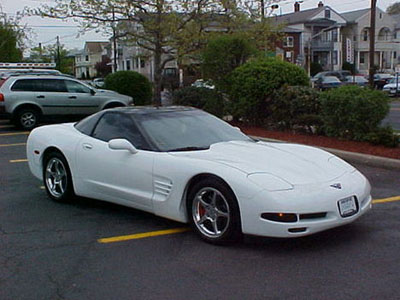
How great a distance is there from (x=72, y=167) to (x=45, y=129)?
1.01 metres

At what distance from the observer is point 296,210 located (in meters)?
4.78

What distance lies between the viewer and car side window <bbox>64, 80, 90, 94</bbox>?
17031 millimetres

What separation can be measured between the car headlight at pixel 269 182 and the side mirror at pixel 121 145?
148 centimetres

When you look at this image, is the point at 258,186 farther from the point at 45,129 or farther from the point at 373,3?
the point at 373,3

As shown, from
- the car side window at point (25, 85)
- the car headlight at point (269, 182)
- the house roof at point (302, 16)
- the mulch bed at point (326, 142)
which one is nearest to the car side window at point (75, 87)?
the car side window at point (25, 85)

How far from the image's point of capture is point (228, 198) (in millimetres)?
5012

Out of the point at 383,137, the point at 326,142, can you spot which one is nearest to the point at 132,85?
the point at 326,142

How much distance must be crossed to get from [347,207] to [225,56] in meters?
9.54

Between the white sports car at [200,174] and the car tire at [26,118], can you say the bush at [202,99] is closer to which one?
the car tire at [26,118]

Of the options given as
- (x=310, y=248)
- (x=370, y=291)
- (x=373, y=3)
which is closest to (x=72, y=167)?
(x=310, y=248)

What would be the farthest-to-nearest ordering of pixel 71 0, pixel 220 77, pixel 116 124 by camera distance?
pixel 71 0 → pixel 220 77 → pixel 116 124

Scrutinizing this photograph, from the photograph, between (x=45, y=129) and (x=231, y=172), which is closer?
(x=231, y=172)

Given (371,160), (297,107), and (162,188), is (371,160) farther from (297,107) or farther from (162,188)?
(162,188)

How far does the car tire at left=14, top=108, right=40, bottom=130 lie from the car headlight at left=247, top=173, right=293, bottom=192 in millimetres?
12529
